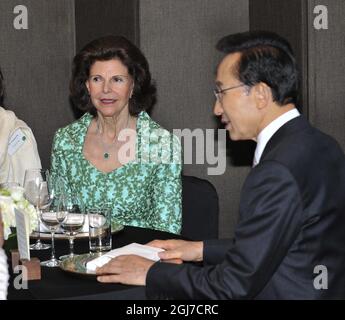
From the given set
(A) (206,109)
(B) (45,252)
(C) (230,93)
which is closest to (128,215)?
(B) (45,252)

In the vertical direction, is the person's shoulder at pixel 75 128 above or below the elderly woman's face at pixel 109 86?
below

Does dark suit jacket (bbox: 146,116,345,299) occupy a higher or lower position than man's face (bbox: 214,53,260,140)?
lower

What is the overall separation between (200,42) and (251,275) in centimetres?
303

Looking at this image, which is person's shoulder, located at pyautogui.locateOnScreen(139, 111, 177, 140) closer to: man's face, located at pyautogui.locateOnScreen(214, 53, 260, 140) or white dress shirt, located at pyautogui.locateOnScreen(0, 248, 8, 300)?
man's face, located at pyautogui.locateOnScreen(214, 53, 260, 140)

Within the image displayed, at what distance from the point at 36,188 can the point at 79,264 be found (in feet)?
1.53

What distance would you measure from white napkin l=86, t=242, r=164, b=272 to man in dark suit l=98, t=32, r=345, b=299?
0.12m

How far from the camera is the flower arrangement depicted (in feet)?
8.70

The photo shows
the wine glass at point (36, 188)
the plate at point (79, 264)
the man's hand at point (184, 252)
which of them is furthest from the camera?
the wine glass at point (36, 188)

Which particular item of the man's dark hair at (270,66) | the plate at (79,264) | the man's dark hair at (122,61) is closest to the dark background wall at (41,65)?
the man's dark hair at (122,61)

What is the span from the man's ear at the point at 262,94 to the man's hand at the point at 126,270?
1.97 ft

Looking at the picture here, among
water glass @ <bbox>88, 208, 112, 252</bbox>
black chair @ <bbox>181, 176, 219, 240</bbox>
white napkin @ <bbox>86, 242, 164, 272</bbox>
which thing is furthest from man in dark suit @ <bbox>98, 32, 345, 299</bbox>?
black chair @ <bbox>181, 176, 219, 240</bbox>

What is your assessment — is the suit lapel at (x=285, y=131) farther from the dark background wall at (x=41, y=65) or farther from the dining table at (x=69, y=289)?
the dark background wall at (x=41, y=65)

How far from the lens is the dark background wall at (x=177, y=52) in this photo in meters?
4.50

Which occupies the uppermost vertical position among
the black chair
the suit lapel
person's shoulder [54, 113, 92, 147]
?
the suit lapel
